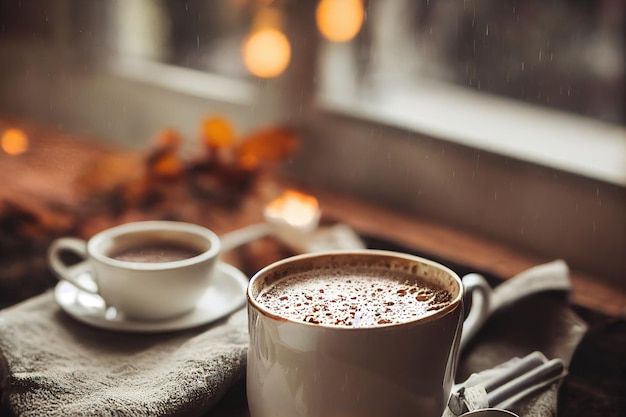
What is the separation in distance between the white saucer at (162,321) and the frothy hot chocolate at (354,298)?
14cm

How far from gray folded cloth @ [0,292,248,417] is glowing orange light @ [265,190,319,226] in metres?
0.28

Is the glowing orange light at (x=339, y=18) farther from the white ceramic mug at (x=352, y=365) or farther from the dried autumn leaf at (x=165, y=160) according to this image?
the white ceramic mug at (x=352, y=365)

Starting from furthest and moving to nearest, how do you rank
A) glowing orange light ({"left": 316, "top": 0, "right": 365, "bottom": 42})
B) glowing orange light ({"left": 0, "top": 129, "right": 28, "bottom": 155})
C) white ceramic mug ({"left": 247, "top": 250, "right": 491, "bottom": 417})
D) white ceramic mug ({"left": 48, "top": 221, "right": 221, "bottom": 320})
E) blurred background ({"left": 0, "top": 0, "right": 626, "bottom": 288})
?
glowing orange light ({"left": 0, "top": 129, "right": 28, "bottom": 155})
glowing orange light ({"left": 316, "top": 0, "right": 365, "bottom": 42})
blurred background ({"left": 0, "top": 0, "right": 626, "bottom": 288})
white ceramic mug ({"left": 48, "top": 221, "right": 221, "bottom": 320})
white ceramic mug ({"left": 247, "top": 250, "right": 491, "bottom": 417})

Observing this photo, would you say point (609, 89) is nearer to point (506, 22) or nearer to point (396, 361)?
point (506, 22)

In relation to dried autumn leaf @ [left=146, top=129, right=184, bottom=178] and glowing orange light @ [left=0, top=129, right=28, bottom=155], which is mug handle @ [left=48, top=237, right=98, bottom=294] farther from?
glowing orange light @ [left=0, top=129, right=28, bottom=155]

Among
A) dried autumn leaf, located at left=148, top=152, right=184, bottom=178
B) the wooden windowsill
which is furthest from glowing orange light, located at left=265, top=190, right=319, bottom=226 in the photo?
dried autumn leaf, located at left=148, top=152, right=184, bottom=178

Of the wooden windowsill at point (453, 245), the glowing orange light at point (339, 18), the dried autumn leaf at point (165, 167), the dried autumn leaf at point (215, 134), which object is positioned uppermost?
the glowing orange light at point (339, 18)

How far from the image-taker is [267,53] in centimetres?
144

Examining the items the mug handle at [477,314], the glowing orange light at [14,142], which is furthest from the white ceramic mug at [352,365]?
the glowing orange light at [14,142]

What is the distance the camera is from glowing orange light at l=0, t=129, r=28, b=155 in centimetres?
144

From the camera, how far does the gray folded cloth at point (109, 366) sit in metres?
0.60

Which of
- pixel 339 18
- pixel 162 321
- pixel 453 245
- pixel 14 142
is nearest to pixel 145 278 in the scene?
pixel 162 321

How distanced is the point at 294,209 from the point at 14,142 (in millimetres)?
686

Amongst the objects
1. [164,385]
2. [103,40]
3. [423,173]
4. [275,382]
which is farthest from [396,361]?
[103,40]
